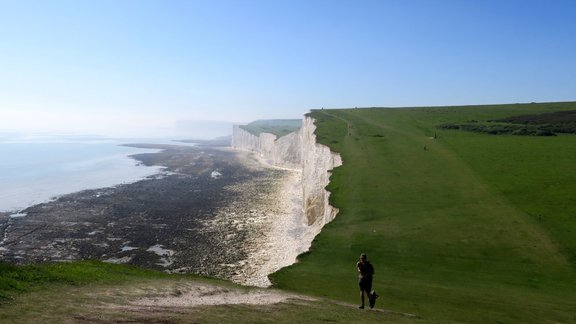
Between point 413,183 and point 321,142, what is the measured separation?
26976mm

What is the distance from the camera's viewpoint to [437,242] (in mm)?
30391

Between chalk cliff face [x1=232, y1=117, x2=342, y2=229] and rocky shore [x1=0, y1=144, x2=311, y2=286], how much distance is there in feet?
7.76

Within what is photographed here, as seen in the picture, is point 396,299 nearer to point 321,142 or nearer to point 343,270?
point 343,270

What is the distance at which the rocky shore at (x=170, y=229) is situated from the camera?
117 feet

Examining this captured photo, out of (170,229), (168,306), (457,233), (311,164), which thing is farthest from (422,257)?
(311,164)

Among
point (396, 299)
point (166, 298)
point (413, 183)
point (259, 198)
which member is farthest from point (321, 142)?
point (166, 298)

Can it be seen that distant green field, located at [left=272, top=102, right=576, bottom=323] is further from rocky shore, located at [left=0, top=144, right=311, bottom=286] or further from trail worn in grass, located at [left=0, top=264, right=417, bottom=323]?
rocky shore, located at [left=0, top=144, right=311, bottom=286]

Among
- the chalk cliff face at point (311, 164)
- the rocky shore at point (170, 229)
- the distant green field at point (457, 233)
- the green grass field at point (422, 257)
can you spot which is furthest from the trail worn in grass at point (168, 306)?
the chalk cliff face at point (311, 164)

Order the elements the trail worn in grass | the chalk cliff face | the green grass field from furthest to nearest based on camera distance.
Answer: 1. the chalk cliff face
2. the green grass field
3. the trail worn in grass

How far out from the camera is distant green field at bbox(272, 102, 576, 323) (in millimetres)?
21297

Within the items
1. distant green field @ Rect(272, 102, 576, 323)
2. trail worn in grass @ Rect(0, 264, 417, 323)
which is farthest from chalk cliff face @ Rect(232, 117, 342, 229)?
trail worn in grass @ Rect(0, 264, 417, 323)

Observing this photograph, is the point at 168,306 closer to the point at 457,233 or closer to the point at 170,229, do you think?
the point at 457,233

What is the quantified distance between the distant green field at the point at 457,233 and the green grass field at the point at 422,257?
100 millimetres

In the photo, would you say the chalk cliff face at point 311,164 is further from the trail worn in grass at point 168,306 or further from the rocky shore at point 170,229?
the trail worn in grass at point 168,306
